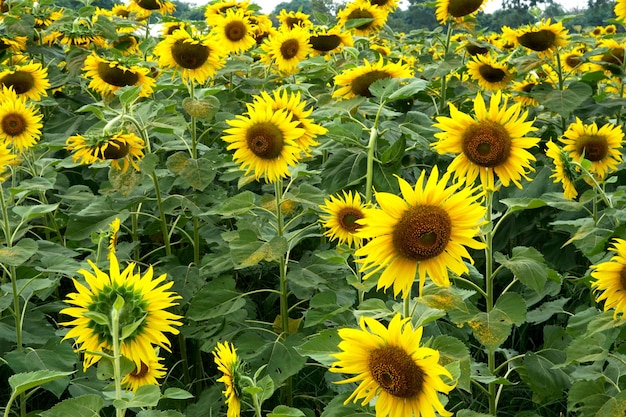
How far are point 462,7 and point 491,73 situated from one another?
38 centimetres

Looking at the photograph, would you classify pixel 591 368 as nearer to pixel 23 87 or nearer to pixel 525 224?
pixel 525 224

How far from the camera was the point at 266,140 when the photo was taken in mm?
2371

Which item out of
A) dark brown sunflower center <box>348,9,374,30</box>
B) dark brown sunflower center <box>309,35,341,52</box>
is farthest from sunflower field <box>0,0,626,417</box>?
dark brown sunflower center <box>348,9,374,30</box>

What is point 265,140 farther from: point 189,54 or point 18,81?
point 18,81

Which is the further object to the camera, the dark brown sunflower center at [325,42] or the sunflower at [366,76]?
the dark brown sunflower center at [325,42]

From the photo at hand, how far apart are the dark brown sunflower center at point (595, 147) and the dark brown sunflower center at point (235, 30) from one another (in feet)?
6.81

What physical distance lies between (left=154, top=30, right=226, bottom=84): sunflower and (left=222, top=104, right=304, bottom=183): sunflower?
798 millimetres

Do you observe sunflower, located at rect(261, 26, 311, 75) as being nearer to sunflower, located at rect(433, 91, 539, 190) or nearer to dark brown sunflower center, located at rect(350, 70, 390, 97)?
dark brown sunflower center, located at rect(350, 70, 390, 97)

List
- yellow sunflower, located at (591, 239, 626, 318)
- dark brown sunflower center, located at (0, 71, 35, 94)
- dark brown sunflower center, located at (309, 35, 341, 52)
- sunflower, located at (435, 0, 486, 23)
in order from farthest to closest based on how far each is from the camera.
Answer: dark brown sunflower center, located at (309, 35, 341, 52) → sunflower, located at (435, 0, 486, 23) → dark brown sunflower center, located at (0, 71, 35, 94) → yellow sunflower, located at (591, 239, 626, 318)

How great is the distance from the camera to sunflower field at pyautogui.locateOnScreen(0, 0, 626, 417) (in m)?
1.53

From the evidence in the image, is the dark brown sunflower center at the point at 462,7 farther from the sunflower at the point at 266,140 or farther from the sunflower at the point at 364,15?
the sunflower at the point at 266,140

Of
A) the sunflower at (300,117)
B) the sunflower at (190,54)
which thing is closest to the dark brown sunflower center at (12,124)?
the sunflower at (190,54)

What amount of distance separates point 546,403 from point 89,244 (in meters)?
1.79

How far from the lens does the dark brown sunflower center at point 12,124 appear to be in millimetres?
3084
